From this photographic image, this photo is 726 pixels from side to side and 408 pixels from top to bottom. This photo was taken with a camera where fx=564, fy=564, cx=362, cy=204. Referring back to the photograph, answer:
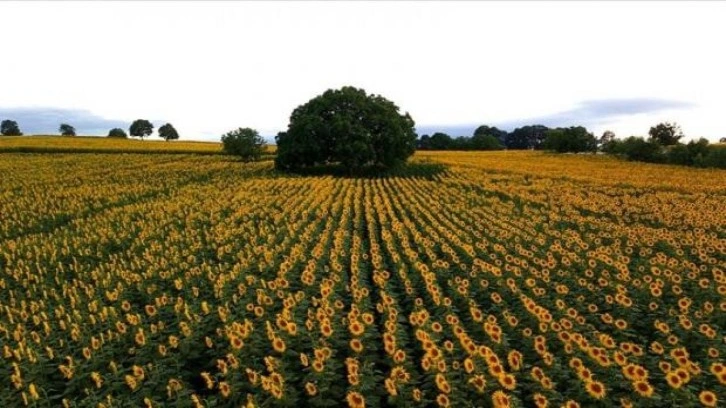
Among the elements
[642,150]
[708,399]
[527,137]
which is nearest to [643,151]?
[642,150]

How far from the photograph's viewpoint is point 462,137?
349ft

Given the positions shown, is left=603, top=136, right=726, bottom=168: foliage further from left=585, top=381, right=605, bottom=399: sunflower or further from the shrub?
left=585, top=381, right=605, bottom=399: sunflower

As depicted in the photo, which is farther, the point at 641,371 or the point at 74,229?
the point at 74,229

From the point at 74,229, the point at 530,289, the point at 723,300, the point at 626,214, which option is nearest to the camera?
the point at 723,300

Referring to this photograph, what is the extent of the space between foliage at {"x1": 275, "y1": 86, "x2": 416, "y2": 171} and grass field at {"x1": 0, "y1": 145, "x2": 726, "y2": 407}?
66.2 feet

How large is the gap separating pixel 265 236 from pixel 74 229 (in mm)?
8082

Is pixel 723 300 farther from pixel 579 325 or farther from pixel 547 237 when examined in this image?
pixel 547 237

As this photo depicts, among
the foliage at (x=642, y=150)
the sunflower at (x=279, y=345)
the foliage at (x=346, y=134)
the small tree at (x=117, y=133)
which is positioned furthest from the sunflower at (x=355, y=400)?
the small tree at (x=117, y=133)

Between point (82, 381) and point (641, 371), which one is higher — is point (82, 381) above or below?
below

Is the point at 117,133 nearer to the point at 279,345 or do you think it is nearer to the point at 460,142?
the point at 460,142

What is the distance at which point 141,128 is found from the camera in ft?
348

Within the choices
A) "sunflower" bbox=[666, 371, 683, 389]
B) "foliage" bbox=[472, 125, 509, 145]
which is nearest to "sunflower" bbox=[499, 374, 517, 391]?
"sunflower" bbox=[666, 371, 683, 389]

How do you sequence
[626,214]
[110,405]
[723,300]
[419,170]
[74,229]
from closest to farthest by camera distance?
1. [110,405]
2. [723,300]
3. [74,229]
4. [626,214]
5. [419,170]

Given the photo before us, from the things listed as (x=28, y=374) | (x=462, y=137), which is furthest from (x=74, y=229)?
(x=462, y=137)
